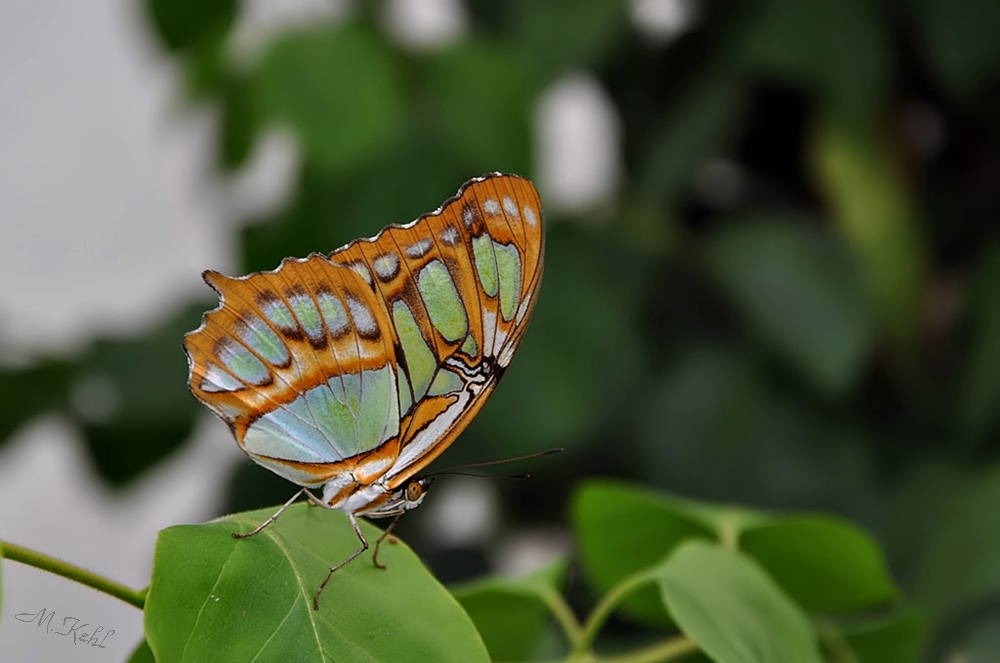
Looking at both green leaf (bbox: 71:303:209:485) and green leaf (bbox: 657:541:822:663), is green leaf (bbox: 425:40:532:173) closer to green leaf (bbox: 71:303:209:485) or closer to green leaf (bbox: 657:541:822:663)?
green leaf (bbox: 71:303:209:485)

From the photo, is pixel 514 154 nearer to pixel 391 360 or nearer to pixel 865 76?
pixel 865 76

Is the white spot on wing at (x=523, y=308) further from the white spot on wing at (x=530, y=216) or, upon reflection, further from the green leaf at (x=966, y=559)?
the green leaf at (x=966, y=559)

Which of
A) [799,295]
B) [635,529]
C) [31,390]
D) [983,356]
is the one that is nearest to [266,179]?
[31,390]

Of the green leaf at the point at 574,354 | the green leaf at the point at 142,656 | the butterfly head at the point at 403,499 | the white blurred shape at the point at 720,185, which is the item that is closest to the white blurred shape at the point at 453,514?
the green leaf at the point at 574,354

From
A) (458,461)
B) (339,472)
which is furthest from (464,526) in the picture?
(339,472)

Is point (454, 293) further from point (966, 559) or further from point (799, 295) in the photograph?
point (799, 295)

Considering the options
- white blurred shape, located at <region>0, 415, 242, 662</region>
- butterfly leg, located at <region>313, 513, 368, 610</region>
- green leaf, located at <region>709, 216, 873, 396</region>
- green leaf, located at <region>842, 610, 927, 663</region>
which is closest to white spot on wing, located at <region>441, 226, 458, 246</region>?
butterfly leg, located at <region>313, 513, 368, 610</region>
